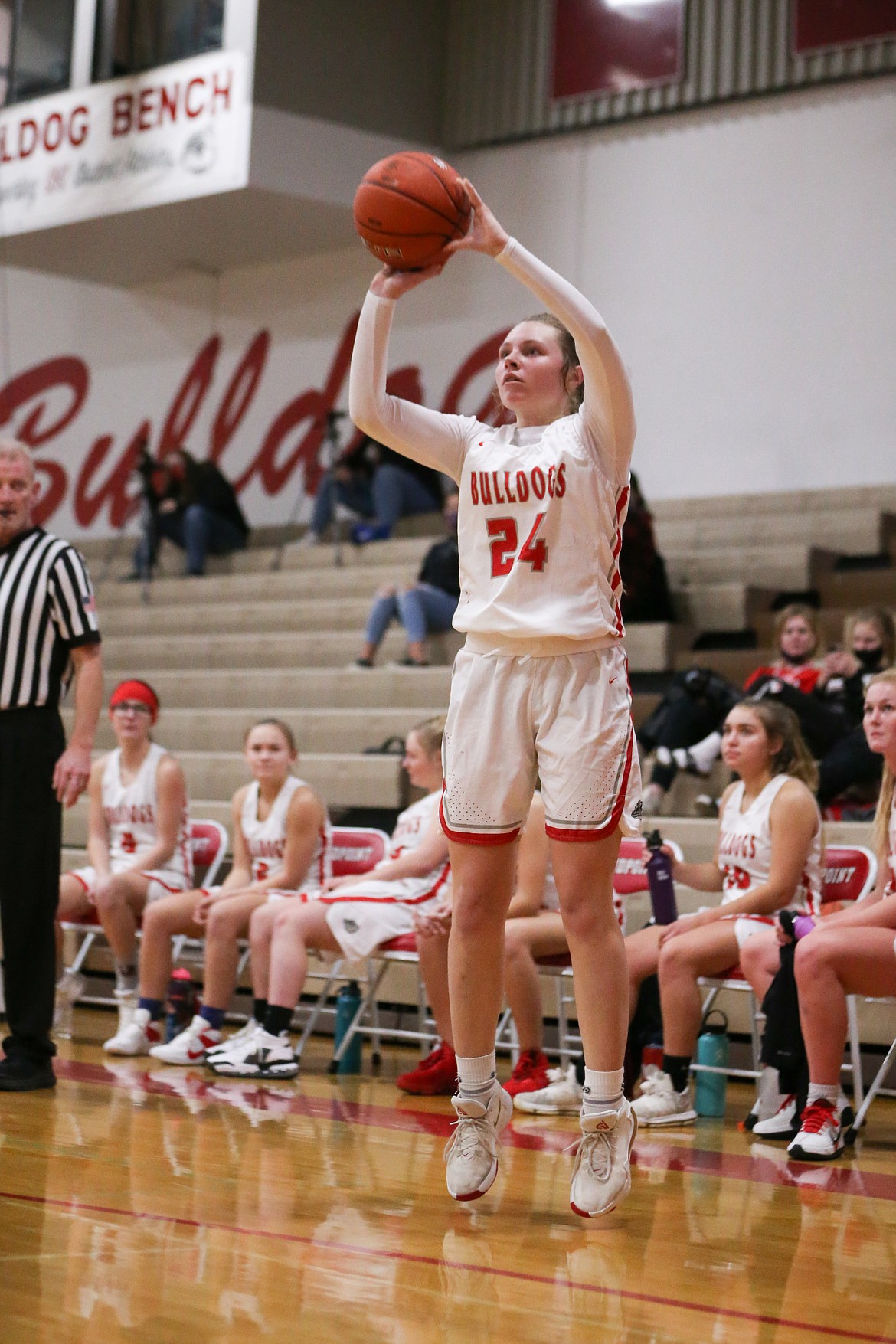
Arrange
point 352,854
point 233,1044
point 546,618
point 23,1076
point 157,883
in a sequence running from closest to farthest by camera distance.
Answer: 1. point 546,618
2. point 23,1076
3. point 233,1044
4. point 157,883
5. point 352,854

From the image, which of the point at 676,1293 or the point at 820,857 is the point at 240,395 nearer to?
the point at 820,857

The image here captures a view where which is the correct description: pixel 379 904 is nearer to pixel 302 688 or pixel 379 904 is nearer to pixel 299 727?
pixel 299 727

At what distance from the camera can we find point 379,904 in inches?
219

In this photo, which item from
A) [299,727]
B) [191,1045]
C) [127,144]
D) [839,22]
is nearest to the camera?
[191,1045]

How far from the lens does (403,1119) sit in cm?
455

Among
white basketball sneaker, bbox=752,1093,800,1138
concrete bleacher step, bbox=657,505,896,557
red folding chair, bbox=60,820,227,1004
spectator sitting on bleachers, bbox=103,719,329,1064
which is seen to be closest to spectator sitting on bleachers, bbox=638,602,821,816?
spectator sitting on bleachers, bbox=103,719,329,1064

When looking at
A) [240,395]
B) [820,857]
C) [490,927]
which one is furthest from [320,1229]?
[240,395]

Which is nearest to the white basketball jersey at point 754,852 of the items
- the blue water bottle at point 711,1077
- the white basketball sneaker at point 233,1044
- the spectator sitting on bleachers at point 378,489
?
the blue water bottle at point 711,1077

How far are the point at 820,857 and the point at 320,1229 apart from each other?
8.42 ft

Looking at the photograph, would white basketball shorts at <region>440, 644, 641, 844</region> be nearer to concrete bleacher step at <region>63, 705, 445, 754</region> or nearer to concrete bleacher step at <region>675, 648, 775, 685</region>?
concrete bleacher step at <region>63, 705, 445, 754</region>

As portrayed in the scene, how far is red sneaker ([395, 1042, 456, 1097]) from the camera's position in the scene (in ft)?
16.9

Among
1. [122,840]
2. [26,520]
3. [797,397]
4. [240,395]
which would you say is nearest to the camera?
[26,520]

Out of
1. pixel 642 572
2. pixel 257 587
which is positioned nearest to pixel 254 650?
pixel 257 587

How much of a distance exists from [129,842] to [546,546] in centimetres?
395
